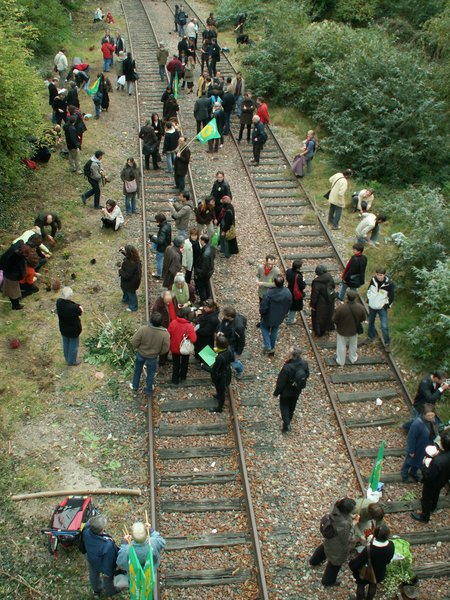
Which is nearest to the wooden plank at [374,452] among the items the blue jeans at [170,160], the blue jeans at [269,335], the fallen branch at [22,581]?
the blue jeans at [269,335]

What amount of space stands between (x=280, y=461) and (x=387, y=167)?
36.3ft

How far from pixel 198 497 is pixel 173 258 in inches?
184

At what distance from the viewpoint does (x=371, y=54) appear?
19.8m

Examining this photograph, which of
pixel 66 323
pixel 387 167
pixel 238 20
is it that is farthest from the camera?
pixel 238 20

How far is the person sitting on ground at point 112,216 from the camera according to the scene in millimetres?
14702

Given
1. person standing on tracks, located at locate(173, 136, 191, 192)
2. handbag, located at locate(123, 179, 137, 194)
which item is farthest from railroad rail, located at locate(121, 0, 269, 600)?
person standing on tracks, located at locate(173, 136, 191, 192)

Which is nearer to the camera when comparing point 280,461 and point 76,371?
point 280,461

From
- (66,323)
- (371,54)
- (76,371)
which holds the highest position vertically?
(371,54)

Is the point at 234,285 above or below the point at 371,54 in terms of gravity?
below

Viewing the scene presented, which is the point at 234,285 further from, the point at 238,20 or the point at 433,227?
the point at 238,20

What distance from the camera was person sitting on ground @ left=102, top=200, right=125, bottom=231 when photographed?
48.2 ft

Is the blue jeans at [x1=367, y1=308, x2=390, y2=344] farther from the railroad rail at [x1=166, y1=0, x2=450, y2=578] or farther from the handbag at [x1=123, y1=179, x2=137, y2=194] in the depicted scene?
the handbag at [x1=123, y1=179, x2=137, y2=194]

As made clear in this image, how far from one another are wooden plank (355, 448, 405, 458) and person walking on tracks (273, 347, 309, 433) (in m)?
1.36

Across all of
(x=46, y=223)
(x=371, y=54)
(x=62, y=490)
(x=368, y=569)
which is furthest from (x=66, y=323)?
(x=371, y=54)
